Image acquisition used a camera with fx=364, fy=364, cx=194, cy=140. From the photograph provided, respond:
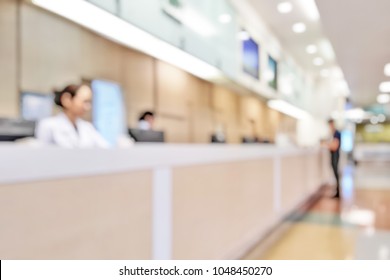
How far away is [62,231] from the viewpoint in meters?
1.04

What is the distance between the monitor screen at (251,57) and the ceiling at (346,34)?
18.5 inches

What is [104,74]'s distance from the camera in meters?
3.60

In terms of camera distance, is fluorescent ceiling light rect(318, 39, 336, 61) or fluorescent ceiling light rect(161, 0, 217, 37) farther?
fluorescent ceiling light rect(318, 39, 336, 61)

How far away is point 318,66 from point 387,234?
6.85 metres

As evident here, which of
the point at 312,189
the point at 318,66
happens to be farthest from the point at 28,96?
the point at 318,66

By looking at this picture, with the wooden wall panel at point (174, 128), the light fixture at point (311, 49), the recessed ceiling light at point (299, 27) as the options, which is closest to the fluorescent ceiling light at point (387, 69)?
the recessed ceiling light at point (299, 27)

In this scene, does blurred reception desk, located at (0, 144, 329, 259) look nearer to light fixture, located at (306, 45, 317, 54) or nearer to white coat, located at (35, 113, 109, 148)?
white coat, located at (35, 113, 109, 148)

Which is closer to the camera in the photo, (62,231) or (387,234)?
(62,231)

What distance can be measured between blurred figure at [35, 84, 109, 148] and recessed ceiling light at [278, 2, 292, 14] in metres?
3.73

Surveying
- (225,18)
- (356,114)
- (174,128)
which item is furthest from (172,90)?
(356,114)

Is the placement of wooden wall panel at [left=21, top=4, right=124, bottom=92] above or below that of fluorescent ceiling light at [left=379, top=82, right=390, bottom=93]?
below

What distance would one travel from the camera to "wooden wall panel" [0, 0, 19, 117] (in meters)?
2.60

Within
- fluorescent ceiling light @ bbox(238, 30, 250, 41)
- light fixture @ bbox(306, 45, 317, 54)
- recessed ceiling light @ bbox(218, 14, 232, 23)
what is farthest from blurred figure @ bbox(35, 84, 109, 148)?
light fixture @ bbox(306, 45, 317, 54)
